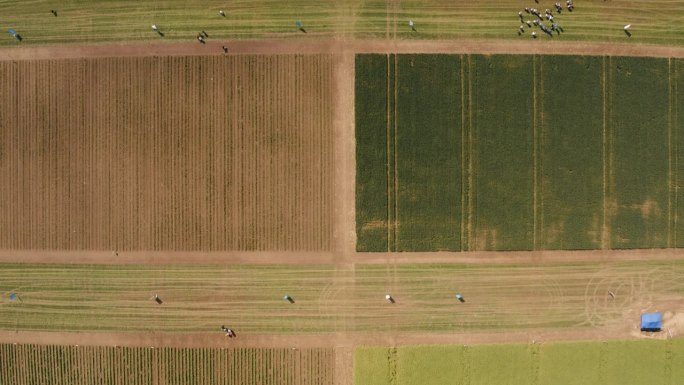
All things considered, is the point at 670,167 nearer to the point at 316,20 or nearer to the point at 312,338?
the point at 316,20

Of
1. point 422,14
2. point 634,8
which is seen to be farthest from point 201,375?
point 634,8

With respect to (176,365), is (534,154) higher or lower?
higher

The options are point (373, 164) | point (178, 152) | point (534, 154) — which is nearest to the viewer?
point (373, 164)

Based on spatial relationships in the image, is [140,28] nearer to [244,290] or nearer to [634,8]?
Result: [244,290]

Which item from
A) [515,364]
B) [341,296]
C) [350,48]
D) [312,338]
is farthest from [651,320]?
[350,48]

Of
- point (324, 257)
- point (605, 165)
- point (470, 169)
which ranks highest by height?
point (605, 165)

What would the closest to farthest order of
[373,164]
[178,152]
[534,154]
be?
[373,164] < [534,154] < [178,152]
